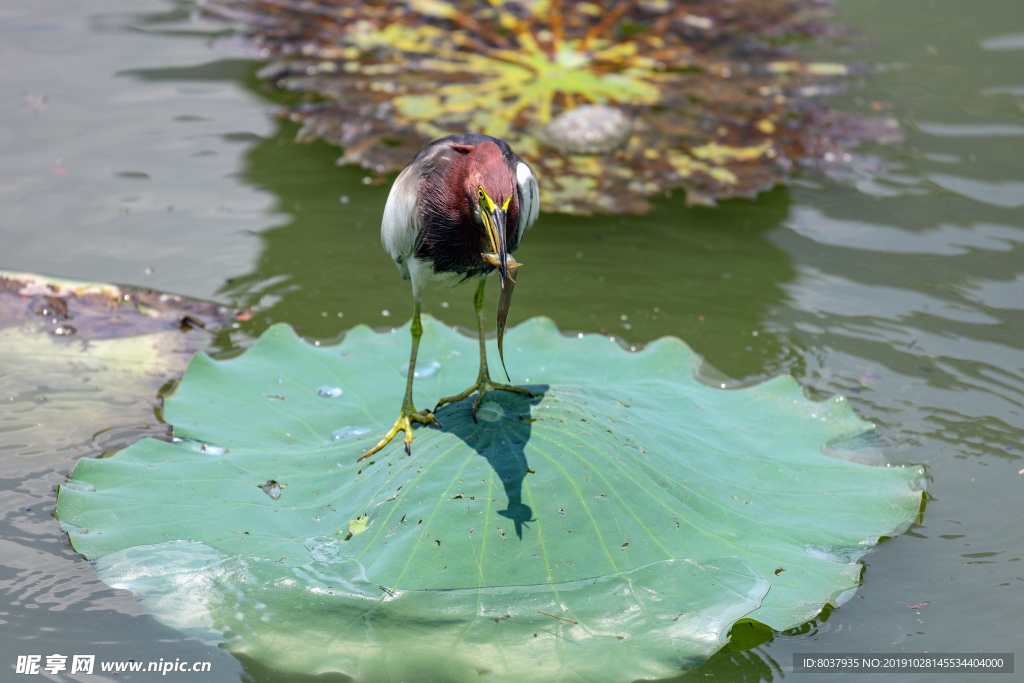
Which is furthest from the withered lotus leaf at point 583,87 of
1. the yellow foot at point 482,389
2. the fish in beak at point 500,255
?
the fish in beak at point 500,255

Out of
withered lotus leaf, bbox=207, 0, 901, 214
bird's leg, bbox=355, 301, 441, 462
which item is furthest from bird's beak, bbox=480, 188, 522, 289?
withered lotus leaf, bbox=207, 0, 901, 214

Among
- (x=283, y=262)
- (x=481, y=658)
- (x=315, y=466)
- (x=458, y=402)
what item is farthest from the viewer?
(x=283, y=262)

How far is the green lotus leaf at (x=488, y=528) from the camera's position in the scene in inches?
90.0

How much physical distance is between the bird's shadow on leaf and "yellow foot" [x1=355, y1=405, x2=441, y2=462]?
5 centimetres

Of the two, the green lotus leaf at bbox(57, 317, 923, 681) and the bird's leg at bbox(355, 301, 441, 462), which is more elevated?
the bird's leg at bbox(355, 301, 441, 462)

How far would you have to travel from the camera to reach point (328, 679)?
232cm

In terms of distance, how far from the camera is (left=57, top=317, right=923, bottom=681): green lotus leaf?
90.0 inches

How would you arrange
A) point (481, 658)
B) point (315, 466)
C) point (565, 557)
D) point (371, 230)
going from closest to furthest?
1. point (481, 658)
2. point (565, 557)
3. point (315, 466)
4. point (371, 230)

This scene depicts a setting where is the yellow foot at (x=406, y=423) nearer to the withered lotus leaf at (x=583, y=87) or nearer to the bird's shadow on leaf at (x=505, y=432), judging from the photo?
the bird's shadow on leaf at (x=505, y=432)

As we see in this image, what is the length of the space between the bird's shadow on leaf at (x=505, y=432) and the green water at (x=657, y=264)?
784 mm

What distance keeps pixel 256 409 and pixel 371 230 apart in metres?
1.84

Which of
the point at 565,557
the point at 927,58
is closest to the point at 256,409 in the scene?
the point at 565,557

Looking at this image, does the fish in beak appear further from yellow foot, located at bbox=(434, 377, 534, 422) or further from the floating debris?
the floating debris

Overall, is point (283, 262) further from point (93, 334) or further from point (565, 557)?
point (565, 557)
